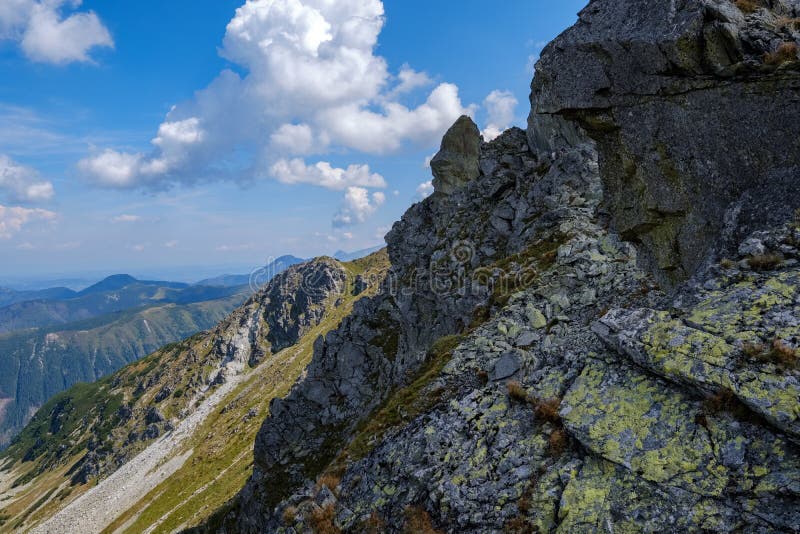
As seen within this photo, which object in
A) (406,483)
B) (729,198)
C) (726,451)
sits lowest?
(406,483)

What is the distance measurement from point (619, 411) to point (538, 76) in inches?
597

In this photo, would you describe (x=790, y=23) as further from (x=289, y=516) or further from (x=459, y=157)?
(x=459, y=157)

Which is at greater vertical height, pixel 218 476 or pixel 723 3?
pixel 723 3

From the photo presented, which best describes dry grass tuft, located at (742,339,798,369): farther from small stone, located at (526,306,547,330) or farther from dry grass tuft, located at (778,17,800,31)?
small stone, located at (526,306,547,330)

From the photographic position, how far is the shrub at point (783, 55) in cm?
1223

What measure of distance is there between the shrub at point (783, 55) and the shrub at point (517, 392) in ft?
42.9

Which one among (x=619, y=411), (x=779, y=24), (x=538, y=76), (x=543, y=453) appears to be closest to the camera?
(x=619, y=411)

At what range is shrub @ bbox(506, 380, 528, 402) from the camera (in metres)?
14.2

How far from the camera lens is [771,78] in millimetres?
12859

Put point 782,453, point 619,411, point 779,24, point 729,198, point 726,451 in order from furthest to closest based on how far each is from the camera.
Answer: point 729,198
point 779,24
point 619,411
point 726,451
point 782,453

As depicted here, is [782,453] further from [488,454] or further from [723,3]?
[723,3]

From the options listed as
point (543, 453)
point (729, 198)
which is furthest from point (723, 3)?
point (543, 453)

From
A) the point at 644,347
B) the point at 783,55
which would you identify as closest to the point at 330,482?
the point at 644,347

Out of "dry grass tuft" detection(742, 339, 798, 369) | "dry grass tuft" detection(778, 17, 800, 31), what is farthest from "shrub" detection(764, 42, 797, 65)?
"dry grass tuft" detection(742, 339, 798, 369)
